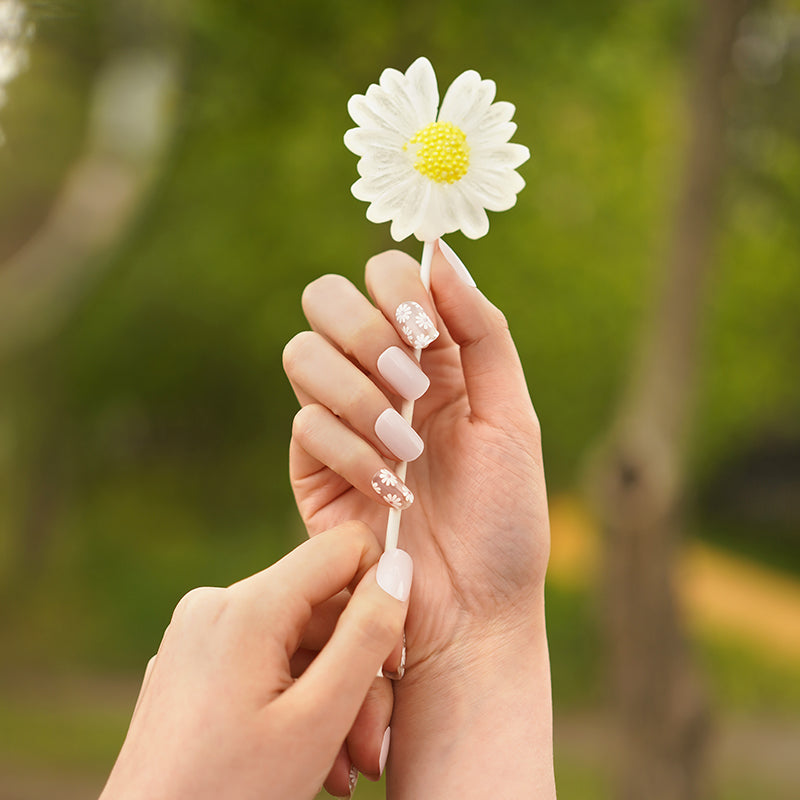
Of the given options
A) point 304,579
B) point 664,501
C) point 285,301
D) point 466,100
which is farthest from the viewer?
point 285,301

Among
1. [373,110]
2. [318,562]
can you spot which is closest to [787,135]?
[373,110]

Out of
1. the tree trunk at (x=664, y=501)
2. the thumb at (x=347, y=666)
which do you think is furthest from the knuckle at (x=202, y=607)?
the tree trunk at (x=664, y=501)

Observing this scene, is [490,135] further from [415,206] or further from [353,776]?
[353,776]

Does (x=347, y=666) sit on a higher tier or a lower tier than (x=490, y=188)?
lower

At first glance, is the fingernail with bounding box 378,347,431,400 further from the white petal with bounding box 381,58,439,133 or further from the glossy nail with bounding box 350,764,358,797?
the glossy nail with bounding box 350,764,358,797

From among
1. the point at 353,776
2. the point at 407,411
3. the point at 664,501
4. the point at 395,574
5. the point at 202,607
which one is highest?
the point at 664,501

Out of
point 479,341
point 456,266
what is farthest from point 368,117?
point 479,341

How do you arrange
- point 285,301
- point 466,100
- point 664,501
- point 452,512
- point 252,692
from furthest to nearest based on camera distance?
point 285,301 < point 664,501 < point 452,512 < point 466,100 < point 252,692

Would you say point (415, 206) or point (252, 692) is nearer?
point (252, 692)
